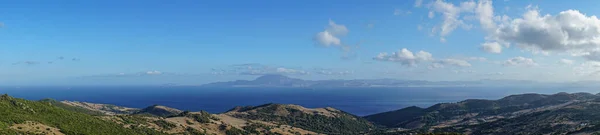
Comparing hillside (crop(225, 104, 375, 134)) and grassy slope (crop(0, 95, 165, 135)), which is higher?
grassy slope (crop(0, 95, 165, 135))

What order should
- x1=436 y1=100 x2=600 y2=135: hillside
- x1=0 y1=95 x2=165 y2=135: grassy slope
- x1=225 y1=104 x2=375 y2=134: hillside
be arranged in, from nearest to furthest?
x1=0 y1=95 x2=165 y2=135: grassy slope, x1=436 y1=100 x2=600 y2=135: hillside, x1=225 y1=104 x2=375 y2=134: hillside

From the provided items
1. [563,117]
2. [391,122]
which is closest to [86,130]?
[563,117]

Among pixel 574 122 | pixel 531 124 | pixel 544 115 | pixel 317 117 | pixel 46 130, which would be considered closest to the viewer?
pixel 46 130

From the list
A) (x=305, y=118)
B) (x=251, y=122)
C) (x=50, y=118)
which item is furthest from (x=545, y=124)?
(x=50, y=118)

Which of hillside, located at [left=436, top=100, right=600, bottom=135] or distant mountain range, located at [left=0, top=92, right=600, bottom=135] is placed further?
hillside, located at [left=436, top=100, right=600, bottom=135]

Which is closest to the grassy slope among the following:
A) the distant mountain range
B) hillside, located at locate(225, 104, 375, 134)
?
the distant mountain range

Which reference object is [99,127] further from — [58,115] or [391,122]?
[391,122]

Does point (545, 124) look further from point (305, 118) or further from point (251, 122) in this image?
point (251, 122)

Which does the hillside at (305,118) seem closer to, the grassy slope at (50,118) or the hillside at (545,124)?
the hillside at (545,124)

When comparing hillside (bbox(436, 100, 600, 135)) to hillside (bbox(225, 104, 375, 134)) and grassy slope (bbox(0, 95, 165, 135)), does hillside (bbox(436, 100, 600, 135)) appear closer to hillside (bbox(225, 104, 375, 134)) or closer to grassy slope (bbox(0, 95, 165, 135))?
hillside (bbox(225, 104, 375, 134))
